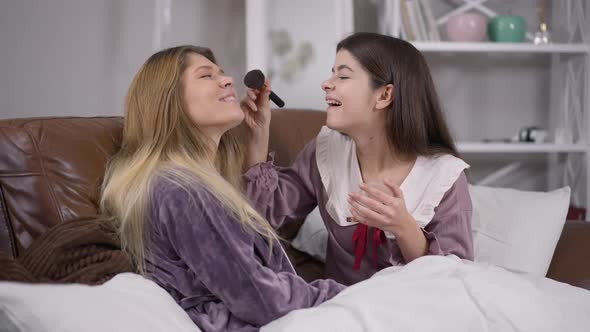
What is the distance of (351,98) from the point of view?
1656mm

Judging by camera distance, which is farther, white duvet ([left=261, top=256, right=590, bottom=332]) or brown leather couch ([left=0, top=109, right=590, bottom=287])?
brown leather couch ([left=0, top=109, right=590, bottom=287])

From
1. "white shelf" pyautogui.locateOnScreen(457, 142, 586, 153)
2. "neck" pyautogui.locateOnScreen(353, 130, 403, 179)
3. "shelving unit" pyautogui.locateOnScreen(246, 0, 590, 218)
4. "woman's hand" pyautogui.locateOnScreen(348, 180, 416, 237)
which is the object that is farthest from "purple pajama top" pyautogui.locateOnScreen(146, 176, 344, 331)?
"white shelf" pyautogui.locateOnScreen(457, 142, 586, 153)

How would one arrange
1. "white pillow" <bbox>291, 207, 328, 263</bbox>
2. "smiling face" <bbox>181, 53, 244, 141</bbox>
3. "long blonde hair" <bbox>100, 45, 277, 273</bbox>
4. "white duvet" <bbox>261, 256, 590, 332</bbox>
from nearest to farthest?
"white duvet" <bbox>261, 256, 590, 332</bbox> < "long blonde hair" <bbox>100, 45, 277, 273</bbox> < "smiling face" <bbox>181, 53, 244, 141</bbox> < "white pillow" <bbox>291, 207, 328, 263</bbox>

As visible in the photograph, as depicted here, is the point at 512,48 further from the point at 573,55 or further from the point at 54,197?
the point at 54,197

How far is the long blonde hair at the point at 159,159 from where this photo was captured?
135 centimetres

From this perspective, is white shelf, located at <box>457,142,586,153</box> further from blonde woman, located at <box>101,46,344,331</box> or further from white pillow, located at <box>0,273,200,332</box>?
white pillow, located at <box>0,273,200,332</box>

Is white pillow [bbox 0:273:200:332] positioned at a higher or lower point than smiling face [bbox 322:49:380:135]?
lower

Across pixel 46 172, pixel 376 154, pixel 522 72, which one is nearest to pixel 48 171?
pixel 46 172

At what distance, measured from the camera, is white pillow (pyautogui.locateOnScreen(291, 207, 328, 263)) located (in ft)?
6.27

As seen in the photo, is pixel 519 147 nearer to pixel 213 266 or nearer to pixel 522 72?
pixel 522 72

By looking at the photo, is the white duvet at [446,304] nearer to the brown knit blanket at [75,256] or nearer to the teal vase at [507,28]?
the brown knit blanket at [75,256]

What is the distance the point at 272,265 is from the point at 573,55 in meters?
2.16

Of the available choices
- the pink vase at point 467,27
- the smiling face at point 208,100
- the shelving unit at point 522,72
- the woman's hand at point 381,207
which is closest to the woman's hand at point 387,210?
the woman's hand at point 381,207

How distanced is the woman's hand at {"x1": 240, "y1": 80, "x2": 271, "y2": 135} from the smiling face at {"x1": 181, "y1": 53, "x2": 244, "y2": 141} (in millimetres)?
156
